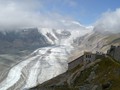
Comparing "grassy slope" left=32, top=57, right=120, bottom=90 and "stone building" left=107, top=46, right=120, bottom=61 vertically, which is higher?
"stone building" left=107, top=46, right=120, bottom=61

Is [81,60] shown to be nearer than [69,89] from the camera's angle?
No

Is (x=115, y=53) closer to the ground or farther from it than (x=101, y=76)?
farther from it

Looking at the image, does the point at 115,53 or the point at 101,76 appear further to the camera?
the point at 115,53

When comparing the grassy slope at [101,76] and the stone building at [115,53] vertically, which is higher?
the stone building at [115,53]

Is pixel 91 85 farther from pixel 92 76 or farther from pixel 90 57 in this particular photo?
pixel 90 57

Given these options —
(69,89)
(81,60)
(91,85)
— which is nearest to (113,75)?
(91,85)

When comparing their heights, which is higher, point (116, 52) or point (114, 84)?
point (116, 52)

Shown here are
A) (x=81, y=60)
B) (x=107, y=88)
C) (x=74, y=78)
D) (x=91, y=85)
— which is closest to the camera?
(x=107, y=88)

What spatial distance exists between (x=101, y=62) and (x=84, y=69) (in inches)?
220

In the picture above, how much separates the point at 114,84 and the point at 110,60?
15.0 meters

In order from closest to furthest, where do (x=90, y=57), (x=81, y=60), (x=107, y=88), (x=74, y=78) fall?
(x=107, y=88) → (x=74, y=78) → (x=90, y=57) → (x=81, y=60)

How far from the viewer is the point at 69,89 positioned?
295 ft

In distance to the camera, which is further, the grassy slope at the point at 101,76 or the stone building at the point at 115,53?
the stone building at the point at 115,53

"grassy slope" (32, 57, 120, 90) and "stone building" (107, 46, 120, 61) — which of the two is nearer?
"grassy slope" (32, 57, 120, 90)
